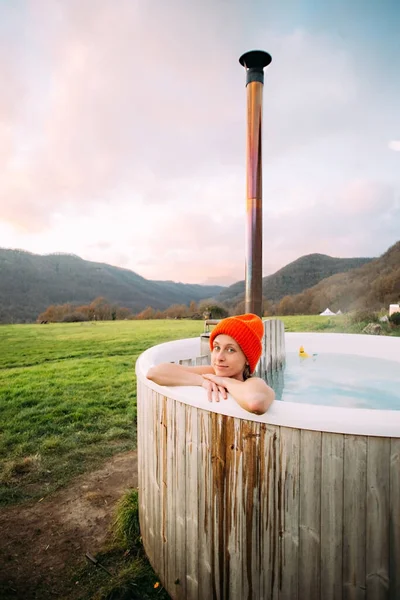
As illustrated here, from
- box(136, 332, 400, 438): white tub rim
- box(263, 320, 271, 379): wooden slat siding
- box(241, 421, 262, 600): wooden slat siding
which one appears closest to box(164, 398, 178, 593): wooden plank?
box(136, 332, 400, 438): white tub rim

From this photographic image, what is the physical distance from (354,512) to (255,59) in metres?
3.74

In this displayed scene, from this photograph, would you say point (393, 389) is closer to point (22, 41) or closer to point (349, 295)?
point (22, 41)

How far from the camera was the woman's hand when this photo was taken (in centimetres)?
126

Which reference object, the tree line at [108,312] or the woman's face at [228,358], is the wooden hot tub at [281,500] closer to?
the woman's face at [228,358]

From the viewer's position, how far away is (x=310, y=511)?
3.45 ft

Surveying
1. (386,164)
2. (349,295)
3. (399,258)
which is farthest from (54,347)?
(399,258)

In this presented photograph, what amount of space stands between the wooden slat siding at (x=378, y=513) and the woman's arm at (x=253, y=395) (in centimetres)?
32

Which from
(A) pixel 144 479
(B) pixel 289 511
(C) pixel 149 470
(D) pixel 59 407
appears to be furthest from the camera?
(D) pixel 59 407

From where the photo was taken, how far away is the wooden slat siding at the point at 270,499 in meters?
1.10

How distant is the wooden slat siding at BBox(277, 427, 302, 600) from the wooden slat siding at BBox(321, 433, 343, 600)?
82mm

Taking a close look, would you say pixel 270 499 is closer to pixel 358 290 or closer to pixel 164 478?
pixel 164 478

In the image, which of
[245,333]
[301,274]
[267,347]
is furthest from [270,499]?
[301,274]

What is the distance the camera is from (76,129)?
6.21 metres

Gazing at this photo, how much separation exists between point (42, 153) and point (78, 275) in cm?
1137
